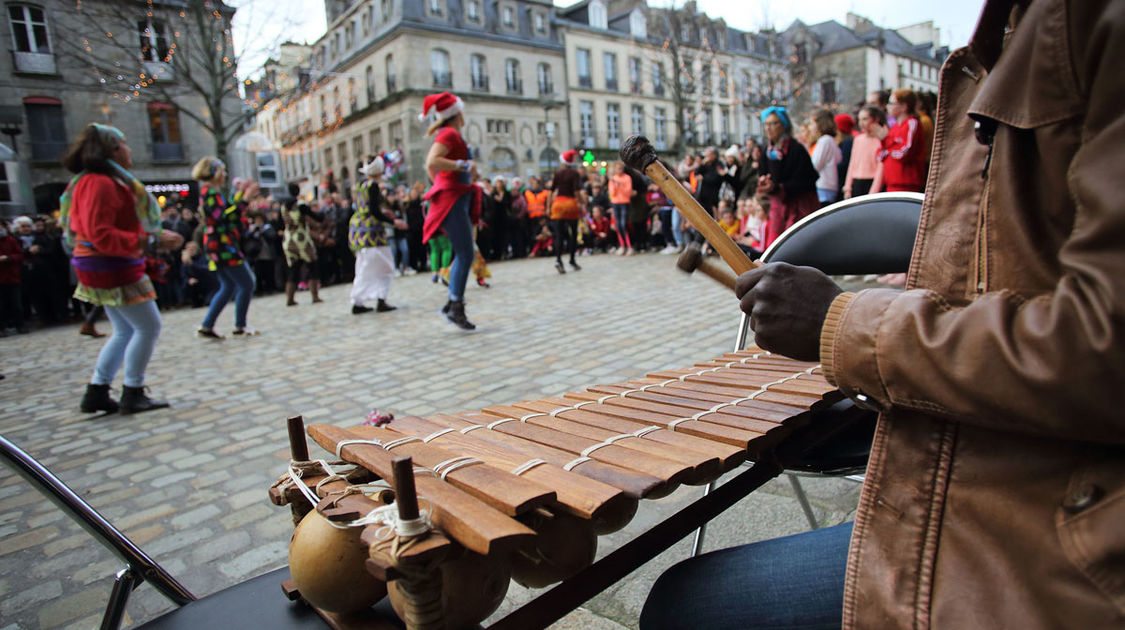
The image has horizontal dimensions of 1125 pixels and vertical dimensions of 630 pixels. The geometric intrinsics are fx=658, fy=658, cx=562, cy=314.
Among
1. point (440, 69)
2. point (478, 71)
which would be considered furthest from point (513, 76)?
point (440, 69)

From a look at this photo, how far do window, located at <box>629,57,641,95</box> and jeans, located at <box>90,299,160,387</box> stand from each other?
144 feet

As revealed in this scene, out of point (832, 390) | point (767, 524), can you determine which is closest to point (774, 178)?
point (767, 524)

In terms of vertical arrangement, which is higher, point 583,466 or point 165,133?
point 165,133

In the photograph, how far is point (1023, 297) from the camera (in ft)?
2.71

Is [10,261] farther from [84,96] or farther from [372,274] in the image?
[84,96]

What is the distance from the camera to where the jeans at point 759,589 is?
1.07 metres

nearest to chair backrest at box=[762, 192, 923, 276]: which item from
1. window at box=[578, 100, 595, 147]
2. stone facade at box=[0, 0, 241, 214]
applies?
stone facade at box=[0, 0, 241, 214]

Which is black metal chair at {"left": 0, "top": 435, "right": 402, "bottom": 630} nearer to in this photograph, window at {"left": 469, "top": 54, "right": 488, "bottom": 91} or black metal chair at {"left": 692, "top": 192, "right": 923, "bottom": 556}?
black metal chair at {"left": 692, "top": 192, "right": 923, "bottom": 556}

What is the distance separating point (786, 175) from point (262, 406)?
641 cm

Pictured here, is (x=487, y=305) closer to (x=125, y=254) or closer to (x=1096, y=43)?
(x=125, y=254)

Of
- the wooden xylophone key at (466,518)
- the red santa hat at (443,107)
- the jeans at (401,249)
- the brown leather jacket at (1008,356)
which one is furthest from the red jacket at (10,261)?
the brown leather jacket at (1008,356)

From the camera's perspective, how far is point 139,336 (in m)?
4.74

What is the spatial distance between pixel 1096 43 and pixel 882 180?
6.88 meters

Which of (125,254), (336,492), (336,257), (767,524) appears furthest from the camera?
(336,257)
